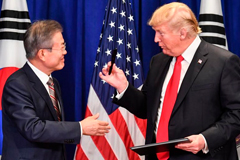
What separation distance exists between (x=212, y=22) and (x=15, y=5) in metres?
2.19

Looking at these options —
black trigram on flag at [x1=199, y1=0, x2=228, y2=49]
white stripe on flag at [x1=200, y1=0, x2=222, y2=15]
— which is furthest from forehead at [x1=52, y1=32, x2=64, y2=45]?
white stripe on flag at [x1=200, y1=0, x2=222, y2=15]

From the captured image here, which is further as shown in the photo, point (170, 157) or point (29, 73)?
point (29, 73)

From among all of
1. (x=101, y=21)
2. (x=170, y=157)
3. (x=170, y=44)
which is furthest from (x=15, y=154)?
(x=101, y=21)

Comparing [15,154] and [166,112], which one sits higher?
[166,112]

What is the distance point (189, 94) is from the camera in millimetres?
2531

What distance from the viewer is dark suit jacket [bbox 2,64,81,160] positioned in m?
2.56

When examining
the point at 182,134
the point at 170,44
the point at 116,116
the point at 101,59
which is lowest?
the point at 116,116

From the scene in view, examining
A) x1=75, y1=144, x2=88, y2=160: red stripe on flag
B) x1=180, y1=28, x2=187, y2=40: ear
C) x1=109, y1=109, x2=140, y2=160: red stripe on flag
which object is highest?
x1=180, y1=28, x2=187, y2=40: ear

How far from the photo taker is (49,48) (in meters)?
2.91

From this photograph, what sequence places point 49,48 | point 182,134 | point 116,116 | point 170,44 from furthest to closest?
point 116,116, point 49,48, point 170,44, point 182,134

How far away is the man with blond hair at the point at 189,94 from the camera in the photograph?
8.05ft

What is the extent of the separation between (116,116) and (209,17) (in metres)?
1.54

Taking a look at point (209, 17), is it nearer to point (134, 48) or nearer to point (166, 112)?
point (134, 48)

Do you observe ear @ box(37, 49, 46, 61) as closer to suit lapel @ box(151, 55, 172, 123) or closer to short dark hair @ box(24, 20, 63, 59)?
short dark hair @ box(24, 20, 63, 59)
